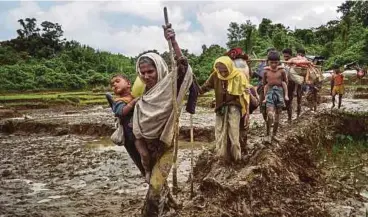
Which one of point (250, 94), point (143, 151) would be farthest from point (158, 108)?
point (250, 94)

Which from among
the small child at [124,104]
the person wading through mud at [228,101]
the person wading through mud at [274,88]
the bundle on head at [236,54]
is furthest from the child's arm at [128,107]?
the person wading through mud at [274,88]

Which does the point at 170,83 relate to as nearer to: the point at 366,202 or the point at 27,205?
the point at 27,205

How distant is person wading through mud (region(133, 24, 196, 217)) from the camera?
4035 mm

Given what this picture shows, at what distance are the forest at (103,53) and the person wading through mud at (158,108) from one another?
2972 cm

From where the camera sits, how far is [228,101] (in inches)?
231

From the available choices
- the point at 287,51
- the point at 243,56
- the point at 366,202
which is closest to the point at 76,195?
the point at 243,56

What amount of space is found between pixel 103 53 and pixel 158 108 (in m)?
48.2

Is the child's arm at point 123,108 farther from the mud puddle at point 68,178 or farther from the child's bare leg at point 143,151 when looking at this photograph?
the mud puddle at point 68,178

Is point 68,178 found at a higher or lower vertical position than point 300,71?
lower

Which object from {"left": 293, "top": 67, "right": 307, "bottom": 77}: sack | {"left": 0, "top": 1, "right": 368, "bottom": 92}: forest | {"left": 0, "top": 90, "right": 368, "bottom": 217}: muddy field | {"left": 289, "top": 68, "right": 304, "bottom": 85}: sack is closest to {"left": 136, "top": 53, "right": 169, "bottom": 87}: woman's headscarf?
{"left": 0, "top": 90, "right": 368, "bottom": 217}: muddy field

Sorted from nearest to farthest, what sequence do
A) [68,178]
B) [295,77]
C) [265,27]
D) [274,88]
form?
1. [274,88]
2. [68,178]
3. [295,77]
4. [265,27]

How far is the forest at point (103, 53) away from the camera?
36.1m

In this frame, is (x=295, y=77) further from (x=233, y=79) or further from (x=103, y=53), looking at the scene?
(x=103, y=53)

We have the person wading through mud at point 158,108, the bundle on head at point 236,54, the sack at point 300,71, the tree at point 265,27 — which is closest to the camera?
the person wading through mud at point 158,108
